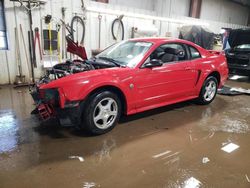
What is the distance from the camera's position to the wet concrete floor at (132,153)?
2086mm

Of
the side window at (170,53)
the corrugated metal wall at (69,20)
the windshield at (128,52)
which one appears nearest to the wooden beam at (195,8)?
the corrugated metal wall at (69,20)

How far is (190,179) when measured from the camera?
6.95 ft

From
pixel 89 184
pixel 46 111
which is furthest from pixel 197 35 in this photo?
pixel 89 184

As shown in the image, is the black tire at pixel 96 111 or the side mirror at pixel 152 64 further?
the side mirror at pixel 152 64

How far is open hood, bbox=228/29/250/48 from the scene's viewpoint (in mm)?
7321

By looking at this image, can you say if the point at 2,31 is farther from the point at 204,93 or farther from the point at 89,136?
the point at 204,93

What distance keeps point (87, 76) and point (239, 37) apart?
680cm

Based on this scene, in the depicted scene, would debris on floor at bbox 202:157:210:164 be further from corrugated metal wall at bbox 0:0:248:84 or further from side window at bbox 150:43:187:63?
corrugated metal wall at bbox 0:0:248:84

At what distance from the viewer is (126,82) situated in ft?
9.86

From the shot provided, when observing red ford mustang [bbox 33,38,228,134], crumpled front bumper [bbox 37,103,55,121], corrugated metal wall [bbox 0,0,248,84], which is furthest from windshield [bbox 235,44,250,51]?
crumpled front bumper [bbox 37,103,55,121]

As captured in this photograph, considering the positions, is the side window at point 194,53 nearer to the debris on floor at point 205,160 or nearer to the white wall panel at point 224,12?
the debris on floor at point 205,160

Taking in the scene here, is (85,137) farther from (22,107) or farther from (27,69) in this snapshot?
(27,69)

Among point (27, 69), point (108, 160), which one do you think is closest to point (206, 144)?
point (108, 160)

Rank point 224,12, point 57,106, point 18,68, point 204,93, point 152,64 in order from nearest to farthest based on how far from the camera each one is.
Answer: point 57,106 < point 152,64 < point 204,93 < point 18,68 < point 224,12
